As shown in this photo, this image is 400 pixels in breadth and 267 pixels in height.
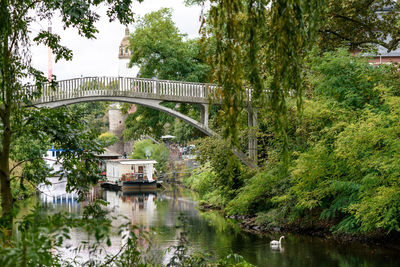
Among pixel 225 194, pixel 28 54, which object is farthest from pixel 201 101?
pixel 28 54

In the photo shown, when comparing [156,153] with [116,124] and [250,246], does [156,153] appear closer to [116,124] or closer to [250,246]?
[116,124]

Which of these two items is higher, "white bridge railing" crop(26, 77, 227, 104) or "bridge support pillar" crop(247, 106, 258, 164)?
"white bridge railing" crop(26, 77, 227, 104)

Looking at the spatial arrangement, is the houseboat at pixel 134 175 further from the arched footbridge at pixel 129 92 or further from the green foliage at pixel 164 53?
the arched footbridge at pixel 129 92

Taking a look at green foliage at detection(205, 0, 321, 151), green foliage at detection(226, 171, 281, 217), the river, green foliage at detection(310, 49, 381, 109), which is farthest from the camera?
green foliage at detection(226, 171, 281, 217)

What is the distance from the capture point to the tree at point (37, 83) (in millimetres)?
6023

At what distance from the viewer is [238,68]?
14.4 ft

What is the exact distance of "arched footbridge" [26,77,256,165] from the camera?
17875 millimetres

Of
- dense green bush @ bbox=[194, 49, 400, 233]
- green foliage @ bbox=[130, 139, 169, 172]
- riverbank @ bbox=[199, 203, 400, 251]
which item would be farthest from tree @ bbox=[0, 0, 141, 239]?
green foliage @ bbox=[130, 139, 169, 172]

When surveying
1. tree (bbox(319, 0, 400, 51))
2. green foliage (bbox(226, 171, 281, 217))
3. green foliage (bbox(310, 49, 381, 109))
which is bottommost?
green foliage (bbox(226, 171, 281, 217))

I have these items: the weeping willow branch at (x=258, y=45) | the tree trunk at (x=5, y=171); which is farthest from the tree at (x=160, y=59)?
the weeping willow branch at (x=258, y=45)

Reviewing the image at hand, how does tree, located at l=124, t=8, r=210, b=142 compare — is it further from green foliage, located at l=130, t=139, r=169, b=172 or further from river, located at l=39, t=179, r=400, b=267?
green foliage, located at l=130, t=139, r=169, b=172

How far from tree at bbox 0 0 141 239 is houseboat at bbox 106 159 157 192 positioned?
84.4 feet

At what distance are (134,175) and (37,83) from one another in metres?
28.2

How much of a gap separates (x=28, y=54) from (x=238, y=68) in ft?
9.01
